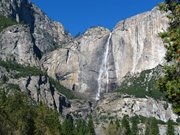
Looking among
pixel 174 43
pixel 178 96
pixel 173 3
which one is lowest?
pixel 178 96

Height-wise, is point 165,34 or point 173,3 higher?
point 173,3

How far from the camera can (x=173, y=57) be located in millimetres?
32875

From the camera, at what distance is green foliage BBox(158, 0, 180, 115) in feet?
102

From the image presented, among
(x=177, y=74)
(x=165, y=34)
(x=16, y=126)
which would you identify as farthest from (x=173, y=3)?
(x=16, y=126)

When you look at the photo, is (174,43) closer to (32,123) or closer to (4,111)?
(4,111)

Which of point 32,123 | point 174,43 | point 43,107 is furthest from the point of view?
point 43,107

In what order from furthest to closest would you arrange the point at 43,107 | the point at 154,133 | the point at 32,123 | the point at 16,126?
the point at 154,133 < the point at 43,107 < the point at 32,123 < the point at 16,126

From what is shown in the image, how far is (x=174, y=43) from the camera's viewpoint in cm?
3092

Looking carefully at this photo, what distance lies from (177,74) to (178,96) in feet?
4.88

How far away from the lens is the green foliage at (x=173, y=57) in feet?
102

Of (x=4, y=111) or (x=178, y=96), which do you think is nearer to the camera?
(x=178, y=96)

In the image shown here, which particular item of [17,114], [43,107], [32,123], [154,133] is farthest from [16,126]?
[154,133]

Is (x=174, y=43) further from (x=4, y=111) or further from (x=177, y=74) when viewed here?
(x=4, y=111)

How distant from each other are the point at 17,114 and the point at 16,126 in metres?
2.20
